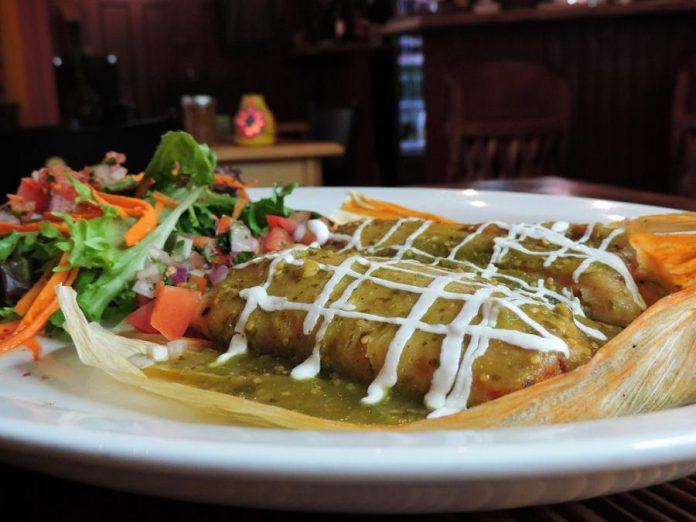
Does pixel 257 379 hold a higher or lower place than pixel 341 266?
lower

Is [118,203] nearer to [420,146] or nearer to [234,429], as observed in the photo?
[234,429]

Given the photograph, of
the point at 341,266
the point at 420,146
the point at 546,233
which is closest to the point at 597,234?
the point at 546,233

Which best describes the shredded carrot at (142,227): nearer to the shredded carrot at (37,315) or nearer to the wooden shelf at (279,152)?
the shredded carrot at (37,315)

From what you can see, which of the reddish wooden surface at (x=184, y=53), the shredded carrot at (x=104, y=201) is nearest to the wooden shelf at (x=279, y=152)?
the shredded carrot at (x=104, y=201)

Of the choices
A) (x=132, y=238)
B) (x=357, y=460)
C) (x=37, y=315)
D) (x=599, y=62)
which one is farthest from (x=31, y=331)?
(x=599, y=62)

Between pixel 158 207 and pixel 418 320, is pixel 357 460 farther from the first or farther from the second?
pixel 158 207
